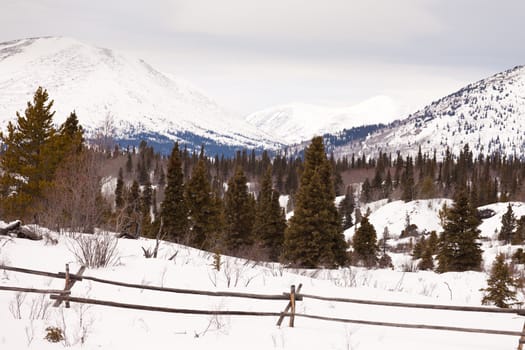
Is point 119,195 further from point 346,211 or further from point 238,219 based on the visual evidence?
point 346,211

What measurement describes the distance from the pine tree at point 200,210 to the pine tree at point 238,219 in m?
2.07

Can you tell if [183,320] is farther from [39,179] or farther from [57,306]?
[39,179]

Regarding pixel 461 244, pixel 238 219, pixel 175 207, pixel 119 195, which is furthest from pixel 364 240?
pixel 119 195

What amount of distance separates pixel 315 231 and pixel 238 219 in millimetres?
14993

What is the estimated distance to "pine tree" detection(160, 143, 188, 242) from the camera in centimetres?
4047

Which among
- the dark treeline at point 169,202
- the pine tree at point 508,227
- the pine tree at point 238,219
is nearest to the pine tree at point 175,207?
the dark treeline at point 169,202

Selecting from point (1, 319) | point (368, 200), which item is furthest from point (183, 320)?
point (368, 200)

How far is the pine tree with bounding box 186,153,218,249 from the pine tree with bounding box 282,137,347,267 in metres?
10.9

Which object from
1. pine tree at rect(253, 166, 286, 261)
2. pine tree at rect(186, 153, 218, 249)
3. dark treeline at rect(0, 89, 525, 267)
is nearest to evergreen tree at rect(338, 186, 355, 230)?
dark treeline at rect(0, 89, 525, 267)

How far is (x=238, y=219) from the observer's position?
43.1 m

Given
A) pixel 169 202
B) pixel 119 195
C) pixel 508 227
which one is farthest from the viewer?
pixel 508 227

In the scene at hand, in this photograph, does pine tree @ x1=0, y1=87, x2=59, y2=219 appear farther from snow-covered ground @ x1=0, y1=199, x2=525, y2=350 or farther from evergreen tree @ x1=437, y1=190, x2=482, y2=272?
evergreen tree @ x1=437, y1=190, x2=482, y2=272

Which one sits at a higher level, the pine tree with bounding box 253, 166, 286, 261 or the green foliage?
the pine tree with bounding box 253, 166, 286, 261

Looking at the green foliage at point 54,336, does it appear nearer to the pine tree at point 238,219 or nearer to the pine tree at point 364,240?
the pine tree at point 238,219
